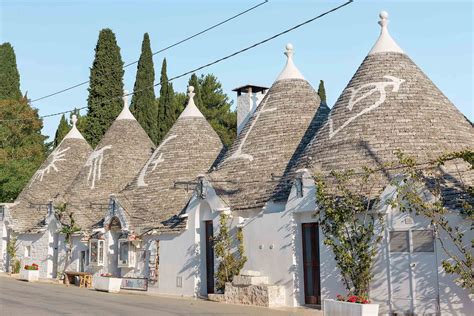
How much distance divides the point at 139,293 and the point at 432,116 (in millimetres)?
13120

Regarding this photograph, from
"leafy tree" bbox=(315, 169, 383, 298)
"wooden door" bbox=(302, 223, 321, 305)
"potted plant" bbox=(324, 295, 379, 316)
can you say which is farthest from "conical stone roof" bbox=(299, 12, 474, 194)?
"potted plant" bbox=(324, 295, 379, 316)

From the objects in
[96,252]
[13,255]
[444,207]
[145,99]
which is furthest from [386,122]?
[145,99]

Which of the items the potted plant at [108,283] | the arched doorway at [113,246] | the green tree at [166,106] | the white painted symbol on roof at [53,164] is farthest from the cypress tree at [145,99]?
the potted plant at [108,283]

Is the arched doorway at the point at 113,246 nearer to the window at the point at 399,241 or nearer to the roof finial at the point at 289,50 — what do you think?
the roof finial at the point at 289,50

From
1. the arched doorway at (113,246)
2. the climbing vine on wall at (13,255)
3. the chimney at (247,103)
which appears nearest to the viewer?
the arched doorway at (113,246)

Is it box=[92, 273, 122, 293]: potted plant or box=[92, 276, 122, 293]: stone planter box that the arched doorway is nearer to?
box=[92, 273, 122, 293]: potted plant

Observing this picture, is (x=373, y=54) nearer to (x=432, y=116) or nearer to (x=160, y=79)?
(x=432, y=116)

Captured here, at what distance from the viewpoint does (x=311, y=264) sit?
19656mm

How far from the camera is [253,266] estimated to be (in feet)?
69.2

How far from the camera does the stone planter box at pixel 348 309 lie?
582 inches

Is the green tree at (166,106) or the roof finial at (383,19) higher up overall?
the green tree at (166,106)

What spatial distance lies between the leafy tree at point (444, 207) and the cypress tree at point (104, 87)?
Result: 32588 millimetres

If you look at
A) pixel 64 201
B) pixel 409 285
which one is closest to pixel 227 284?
pixel 409 285

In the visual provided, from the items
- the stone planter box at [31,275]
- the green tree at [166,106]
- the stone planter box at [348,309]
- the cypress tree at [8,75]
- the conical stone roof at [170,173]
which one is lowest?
the stone planter box at [348,309]
